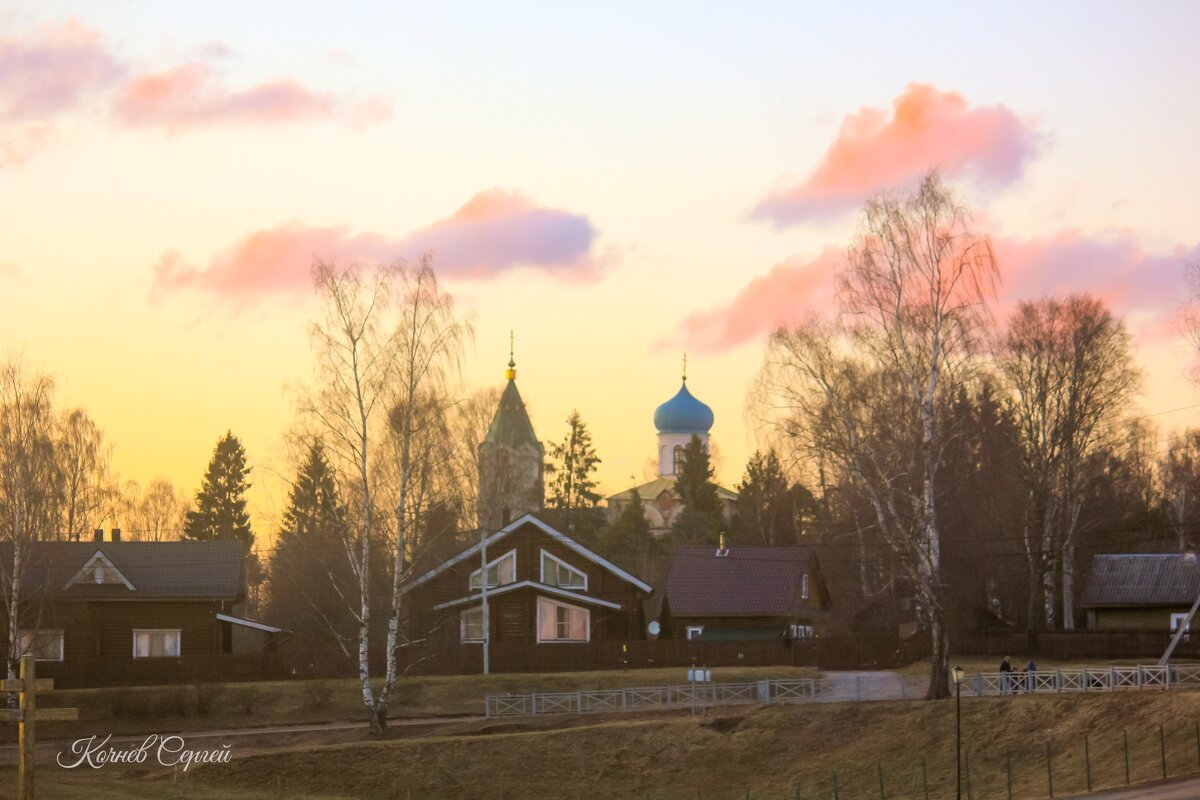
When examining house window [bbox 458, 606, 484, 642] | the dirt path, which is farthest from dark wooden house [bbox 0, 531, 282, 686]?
the dirt path

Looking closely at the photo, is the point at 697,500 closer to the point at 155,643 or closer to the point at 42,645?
the point at 155,643

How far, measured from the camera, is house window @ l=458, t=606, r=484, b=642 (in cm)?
6681

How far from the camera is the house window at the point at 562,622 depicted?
66.4 meters

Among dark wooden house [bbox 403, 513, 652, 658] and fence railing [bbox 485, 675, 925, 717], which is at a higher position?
dark wooden house [bbox 403, 513, 652, 658]

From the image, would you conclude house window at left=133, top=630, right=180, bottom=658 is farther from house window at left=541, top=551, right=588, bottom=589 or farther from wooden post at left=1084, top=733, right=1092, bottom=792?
wooden post at left=1084, top=733, right=1092, bottom=792

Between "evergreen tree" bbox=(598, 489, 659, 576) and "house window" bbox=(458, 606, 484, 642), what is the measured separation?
30.2 m

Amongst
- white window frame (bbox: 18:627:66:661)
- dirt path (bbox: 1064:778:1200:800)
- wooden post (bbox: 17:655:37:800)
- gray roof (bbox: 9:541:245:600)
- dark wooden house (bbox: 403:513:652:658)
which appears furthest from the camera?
dark wooden house (bbox: 403:513:652:658)

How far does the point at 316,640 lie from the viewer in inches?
2562

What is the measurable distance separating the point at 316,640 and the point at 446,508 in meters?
8.96

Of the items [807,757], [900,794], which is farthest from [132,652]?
[900,794]

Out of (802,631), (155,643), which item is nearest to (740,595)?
(802,631)

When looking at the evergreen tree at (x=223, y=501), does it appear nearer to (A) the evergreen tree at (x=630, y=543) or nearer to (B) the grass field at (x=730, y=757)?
(A) the evergreen tree at (x=630, y=543)

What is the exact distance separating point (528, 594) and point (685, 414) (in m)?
80.0

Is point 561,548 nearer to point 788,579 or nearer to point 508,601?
point 508,601
